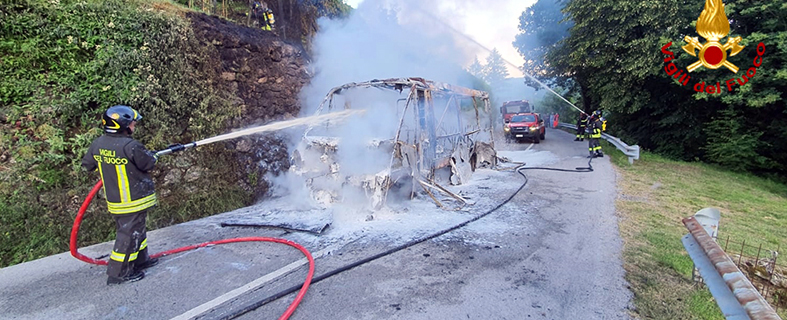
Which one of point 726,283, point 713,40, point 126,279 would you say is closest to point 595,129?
point 713,40

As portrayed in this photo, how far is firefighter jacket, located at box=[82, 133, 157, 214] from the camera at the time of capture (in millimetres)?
3131

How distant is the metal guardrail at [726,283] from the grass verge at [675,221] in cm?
48

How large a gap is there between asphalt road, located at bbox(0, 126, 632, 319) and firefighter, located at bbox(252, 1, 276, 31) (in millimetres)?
6085

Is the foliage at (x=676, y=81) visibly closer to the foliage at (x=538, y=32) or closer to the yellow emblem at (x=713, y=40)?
the yellow emblem at (x=713, y=40)

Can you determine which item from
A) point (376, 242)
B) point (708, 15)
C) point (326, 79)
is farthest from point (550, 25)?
point (376, 242)

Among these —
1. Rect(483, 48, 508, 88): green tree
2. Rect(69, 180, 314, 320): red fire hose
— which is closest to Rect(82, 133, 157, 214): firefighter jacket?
Rect(69, 180, 314, 320): red fire hose

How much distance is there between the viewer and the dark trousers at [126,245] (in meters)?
3.18

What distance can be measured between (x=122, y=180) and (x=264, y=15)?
7.11 metres

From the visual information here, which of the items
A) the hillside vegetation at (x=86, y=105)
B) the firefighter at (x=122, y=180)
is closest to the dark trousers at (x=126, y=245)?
the firefighter at (x=122, y=180)

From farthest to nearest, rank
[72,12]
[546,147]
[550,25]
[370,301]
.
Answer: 1. [550,25]
2. [546,147]
3. [72,12]
4. [370,301]

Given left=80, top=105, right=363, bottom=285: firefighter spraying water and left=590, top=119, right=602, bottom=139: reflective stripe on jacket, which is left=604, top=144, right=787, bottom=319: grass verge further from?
left=80, top=105, right=363, bottom=285: firefighter spraying water

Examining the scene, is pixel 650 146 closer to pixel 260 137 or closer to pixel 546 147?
pixel 546 147

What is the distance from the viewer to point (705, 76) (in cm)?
1104

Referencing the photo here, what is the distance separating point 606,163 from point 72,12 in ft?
40.4
